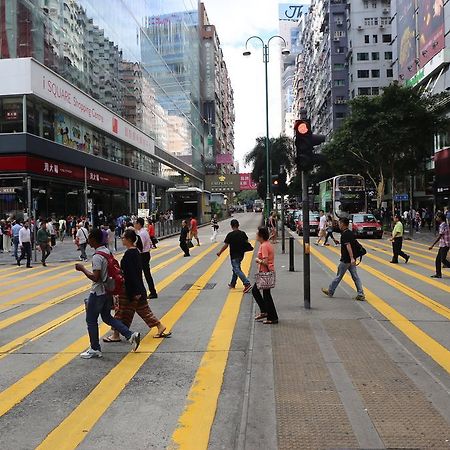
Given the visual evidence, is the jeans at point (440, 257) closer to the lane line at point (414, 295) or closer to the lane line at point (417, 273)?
the lane line at point (417, 273)

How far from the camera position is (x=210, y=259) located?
19625 millimetres

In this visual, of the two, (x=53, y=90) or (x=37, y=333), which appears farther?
(x=53, y=90)

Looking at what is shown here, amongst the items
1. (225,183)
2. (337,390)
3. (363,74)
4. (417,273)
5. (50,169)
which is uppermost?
(363,74)

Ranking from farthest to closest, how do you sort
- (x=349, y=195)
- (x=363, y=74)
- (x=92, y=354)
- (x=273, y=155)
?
(x=363, y=74) → (x=273, y=155) → (x=349, y=195) → (x=92, y=354)

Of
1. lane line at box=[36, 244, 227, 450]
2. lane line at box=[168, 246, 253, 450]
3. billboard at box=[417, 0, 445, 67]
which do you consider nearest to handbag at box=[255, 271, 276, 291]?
lane line at box=[168, 246, 253, 450]

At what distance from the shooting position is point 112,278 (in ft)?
20.9

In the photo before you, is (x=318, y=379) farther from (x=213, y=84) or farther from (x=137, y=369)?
(x=213, y=84)

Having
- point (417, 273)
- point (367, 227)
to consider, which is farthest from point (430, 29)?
point (417, 273)

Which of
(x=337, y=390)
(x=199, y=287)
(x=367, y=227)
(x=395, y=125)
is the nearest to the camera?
(x=337, y=390)

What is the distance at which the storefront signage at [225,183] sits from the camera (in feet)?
279

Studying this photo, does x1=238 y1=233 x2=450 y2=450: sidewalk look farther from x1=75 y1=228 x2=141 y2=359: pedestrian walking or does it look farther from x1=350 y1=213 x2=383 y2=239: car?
x1=350 y1=213 x2=383 y2=239: car

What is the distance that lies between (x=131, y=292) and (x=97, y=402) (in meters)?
2.04

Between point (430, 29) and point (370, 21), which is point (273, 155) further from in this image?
point (370, 21)

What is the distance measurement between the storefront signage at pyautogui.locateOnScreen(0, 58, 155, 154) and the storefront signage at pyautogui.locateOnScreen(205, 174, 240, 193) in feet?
142
